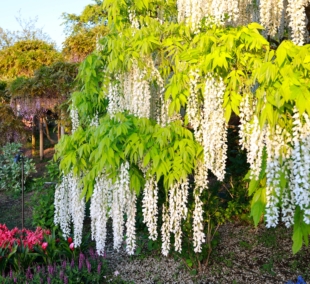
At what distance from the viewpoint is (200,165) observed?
339 cm

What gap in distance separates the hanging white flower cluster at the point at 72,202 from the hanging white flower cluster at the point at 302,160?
2.17 m

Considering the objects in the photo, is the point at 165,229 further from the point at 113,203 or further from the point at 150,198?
the point at 113,203

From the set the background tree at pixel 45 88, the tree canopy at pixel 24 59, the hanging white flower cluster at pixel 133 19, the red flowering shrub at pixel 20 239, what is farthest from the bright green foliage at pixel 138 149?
the tree canopy at pixel 24 59

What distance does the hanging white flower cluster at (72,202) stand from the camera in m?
3.85

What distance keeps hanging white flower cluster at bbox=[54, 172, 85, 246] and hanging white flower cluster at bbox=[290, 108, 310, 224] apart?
85.3 inches

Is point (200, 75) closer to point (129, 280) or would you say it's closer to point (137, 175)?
point (137, 175)

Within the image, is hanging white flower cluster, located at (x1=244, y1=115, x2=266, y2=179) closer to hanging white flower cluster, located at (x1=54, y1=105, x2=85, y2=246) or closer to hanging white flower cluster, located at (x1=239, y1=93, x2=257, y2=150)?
hanging white flower cluster, located at (x1=239, y1=93, x2=257, y2=150)

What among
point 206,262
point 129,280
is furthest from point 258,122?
point 129,280

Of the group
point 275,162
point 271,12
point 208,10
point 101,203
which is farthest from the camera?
point 271,12

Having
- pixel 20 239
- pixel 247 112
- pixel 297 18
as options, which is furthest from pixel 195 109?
pixel 20 239

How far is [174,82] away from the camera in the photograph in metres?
3.01

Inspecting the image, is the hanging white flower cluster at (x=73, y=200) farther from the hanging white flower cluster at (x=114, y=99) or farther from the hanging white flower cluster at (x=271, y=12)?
the hanging white flower cluster at (x=271, y=12)

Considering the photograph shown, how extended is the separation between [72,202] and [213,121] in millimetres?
1852

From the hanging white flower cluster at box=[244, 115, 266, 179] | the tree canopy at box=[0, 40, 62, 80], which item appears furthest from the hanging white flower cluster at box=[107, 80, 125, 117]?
the tree canopy at box=[0, 40, 62, 80]
